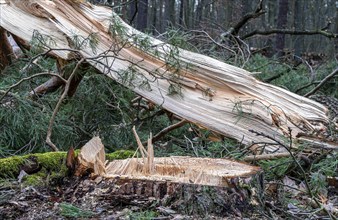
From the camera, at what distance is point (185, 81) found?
4.04 meters

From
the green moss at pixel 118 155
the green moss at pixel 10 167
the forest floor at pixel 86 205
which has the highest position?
the forest floor at pixel 86 205

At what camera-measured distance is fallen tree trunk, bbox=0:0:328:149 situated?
12.7 ft

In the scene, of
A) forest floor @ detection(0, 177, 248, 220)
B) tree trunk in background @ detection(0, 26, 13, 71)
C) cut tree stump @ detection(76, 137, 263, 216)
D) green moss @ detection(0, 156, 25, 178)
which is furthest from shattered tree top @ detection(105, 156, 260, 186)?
tree trunk in background @ detection(0, 26, 13, 71)

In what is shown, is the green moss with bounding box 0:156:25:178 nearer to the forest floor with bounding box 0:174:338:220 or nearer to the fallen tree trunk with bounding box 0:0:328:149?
the forest floor with bounding box 0:174:338:220

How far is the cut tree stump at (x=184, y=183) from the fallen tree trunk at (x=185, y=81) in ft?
4.15

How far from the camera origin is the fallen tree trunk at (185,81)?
3.87 meters

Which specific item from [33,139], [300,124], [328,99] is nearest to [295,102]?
[300,124]

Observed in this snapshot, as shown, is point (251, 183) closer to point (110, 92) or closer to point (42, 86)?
point (110, 92)

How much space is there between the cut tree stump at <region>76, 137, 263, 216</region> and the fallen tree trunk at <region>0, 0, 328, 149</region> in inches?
49.7

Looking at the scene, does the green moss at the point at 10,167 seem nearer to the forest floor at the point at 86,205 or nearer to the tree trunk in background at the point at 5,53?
the forest floor at the point at 86,205

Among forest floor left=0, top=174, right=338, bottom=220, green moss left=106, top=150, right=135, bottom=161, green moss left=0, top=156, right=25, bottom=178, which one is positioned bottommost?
green moss left=106, top=150, right=135, bottom=161

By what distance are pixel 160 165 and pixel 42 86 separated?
7.32ft

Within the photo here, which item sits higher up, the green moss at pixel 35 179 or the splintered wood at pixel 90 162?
the splintered wood at pixel 90 162

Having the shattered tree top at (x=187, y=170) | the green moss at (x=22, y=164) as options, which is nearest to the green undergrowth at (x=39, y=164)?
the green moss at (x=22, y=164)
